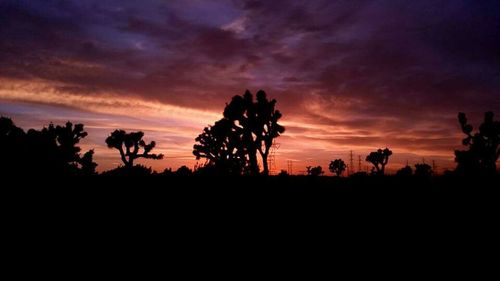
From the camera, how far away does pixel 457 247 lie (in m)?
5.77

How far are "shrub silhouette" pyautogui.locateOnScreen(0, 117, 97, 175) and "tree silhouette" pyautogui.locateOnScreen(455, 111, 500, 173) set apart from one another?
24.4m

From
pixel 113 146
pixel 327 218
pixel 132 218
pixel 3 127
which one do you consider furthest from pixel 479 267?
pixel 113 146

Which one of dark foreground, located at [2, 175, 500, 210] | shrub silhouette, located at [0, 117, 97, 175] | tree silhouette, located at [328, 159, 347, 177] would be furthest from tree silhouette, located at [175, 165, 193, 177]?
tree silhouette, located at [328, 159, 347, 177]

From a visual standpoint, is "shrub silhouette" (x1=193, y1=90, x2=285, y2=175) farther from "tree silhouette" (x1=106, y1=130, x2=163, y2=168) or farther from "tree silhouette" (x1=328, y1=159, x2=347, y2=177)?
"tree silhouette" (x1=328, y1=159, x2=347, y2=177)

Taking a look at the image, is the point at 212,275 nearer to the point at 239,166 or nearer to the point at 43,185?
the point at 43,185

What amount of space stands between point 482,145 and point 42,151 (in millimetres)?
27775

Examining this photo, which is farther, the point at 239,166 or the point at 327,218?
the point at 239,166

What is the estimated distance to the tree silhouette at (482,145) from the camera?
77.4ft

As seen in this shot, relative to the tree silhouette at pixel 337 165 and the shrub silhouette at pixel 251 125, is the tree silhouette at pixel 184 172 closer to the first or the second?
the shrub silhouette at pixel 251 125

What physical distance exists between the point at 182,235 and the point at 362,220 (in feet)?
11.4

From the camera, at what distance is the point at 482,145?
24109 mm

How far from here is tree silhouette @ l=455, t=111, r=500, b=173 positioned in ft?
77.4

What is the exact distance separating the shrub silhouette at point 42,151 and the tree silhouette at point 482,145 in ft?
80.2

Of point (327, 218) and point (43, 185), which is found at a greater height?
point (43, 185)
